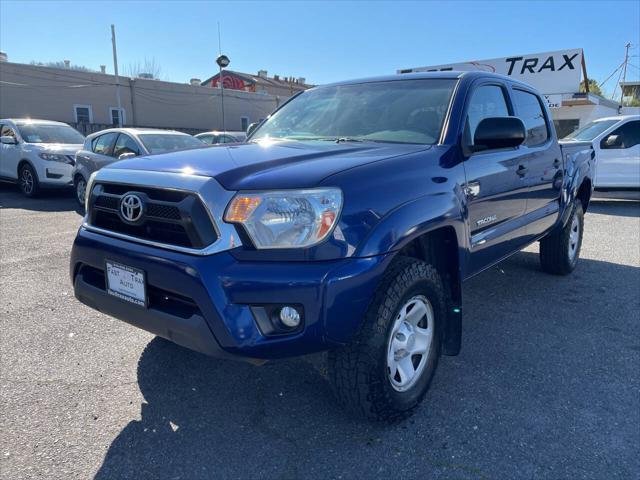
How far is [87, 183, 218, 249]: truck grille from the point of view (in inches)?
82.2

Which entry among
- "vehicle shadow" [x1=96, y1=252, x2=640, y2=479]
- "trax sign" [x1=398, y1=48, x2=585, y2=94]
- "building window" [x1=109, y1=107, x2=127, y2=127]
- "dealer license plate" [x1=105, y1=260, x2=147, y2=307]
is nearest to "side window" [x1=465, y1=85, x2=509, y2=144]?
"vehicle shadow" [x1=96, y1=252, x2=640, y2=479]

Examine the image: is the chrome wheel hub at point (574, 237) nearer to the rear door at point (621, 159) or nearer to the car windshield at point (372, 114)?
the car windshield at point (372, 114)

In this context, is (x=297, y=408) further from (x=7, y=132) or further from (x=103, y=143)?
(x=7, y=132)

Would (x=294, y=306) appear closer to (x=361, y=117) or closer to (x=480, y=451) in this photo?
(x=480, y=451)

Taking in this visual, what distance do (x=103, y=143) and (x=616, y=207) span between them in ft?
33.7

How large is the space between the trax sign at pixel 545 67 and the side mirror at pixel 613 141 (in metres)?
10.0

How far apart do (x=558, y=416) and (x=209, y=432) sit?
5.97ft

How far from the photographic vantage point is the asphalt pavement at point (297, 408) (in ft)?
7.23

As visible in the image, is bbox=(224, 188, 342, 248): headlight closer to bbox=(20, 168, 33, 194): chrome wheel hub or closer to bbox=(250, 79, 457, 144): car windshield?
bbox=(250, 79, 457, 144): car windshield

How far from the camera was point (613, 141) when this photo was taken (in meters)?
9.73

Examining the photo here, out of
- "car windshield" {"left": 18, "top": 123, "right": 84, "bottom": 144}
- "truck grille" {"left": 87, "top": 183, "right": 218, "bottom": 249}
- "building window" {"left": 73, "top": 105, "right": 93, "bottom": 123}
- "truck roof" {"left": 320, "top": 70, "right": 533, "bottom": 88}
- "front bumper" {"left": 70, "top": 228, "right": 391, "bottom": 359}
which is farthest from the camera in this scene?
"building window" {"left": 73, "top": 105, "right": 93, "bottom": 123}

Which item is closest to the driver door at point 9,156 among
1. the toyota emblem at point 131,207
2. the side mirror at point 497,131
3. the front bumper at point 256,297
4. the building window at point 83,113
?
the toyota emblem at point 131,207

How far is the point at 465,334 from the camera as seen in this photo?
3.64 meters

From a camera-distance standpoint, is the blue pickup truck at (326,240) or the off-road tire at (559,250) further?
the off-road tire at (559,250)
